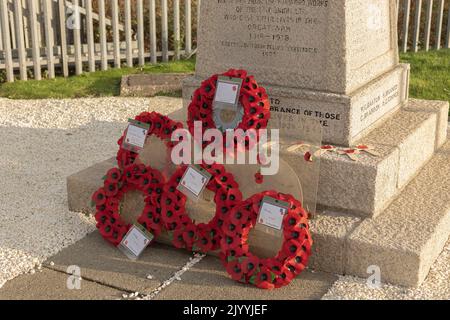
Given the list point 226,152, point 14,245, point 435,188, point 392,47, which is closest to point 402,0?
point 392,47

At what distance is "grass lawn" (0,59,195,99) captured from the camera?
7082mm

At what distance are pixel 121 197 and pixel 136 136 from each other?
0.38 meters

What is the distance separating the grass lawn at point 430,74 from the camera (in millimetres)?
6848

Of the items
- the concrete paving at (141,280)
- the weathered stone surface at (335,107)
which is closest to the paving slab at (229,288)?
the concrete paving at (141,280)

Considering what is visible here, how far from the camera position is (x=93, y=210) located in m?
4.23

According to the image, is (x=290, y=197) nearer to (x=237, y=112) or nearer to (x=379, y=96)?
(x=237, y=112)

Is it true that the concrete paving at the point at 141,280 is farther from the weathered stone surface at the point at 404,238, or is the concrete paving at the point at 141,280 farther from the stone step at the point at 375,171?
the stone step at the point at 375,171

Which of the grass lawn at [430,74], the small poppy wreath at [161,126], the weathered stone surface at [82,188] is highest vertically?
the small poppy wreath at [161,126]

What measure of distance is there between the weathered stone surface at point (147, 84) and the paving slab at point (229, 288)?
3914mm

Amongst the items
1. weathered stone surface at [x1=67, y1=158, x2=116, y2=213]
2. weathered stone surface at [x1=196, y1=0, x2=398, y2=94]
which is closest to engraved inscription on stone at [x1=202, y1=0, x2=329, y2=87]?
weathered stone surface at [x1=196, y1=0, x2=398, y2=94]

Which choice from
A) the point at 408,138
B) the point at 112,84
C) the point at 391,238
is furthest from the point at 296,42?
the point at 112,84

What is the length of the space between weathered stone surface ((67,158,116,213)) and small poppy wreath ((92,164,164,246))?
26 cm

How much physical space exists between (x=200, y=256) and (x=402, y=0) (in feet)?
23.4

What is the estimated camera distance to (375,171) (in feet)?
11.8
